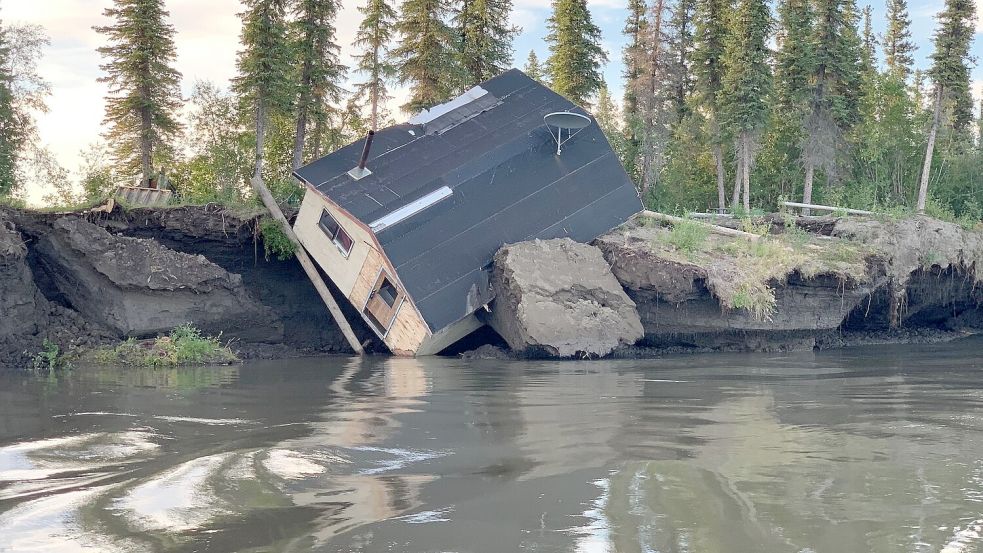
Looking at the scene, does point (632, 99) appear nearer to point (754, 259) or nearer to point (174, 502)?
point (754, 259)

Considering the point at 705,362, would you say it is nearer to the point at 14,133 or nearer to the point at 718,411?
the point at 718,411

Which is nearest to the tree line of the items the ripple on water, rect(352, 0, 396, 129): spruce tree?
rect(352, 0, 396, 129): spruce tree

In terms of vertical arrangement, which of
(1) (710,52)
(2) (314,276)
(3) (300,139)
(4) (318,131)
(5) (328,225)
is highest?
(1) (710,52)

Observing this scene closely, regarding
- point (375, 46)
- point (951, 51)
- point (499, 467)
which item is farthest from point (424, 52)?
point (499, 467)

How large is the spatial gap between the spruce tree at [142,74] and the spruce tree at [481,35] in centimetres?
1098

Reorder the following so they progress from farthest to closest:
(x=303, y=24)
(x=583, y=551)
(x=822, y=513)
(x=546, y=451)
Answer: (x=303, y=24)
(x=546, y=451)
(x=822, y=513)
(x=583, y=551)

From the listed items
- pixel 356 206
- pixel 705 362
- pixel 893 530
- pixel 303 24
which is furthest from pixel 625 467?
pixel 303 24

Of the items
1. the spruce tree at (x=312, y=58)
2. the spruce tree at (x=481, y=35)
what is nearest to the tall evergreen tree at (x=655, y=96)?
the spruce tree at (x=481, y=35)

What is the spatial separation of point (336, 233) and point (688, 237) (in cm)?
820

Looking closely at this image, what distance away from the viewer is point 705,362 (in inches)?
703

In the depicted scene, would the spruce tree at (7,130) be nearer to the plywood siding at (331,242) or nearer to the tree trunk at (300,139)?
the tree trunk at (300,139)

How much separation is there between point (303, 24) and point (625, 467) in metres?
26.0

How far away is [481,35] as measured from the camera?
35688 millimetres

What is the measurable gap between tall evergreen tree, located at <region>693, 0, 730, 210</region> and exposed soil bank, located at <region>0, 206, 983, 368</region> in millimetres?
15690
